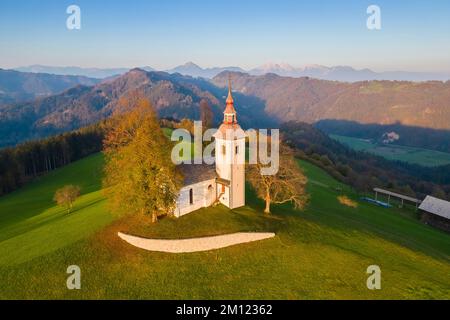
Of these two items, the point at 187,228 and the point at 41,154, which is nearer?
the point at 187,228

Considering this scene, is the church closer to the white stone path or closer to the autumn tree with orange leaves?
the autumn tree with orange leaves

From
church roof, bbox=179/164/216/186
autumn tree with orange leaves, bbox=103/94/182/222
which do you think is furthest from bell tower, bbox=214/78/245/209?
autumn tree with orange leaves, bbox=103/94/182/222

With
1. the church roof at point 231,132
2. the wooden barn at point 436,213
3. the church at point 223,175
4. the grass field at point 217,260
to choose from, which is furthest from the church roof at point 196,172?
the wooden barn at point 436,213

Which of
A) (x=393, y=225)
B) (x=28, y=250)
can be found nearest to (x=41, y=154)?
(x=28, y=250)

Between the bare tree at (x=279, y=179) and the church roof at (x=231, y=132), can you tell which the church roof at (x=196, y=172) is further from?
the bare tree at (x=279, y=179)

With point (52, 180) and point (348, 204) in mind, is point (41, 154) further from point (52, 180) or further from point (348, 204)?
point (348, 204)
